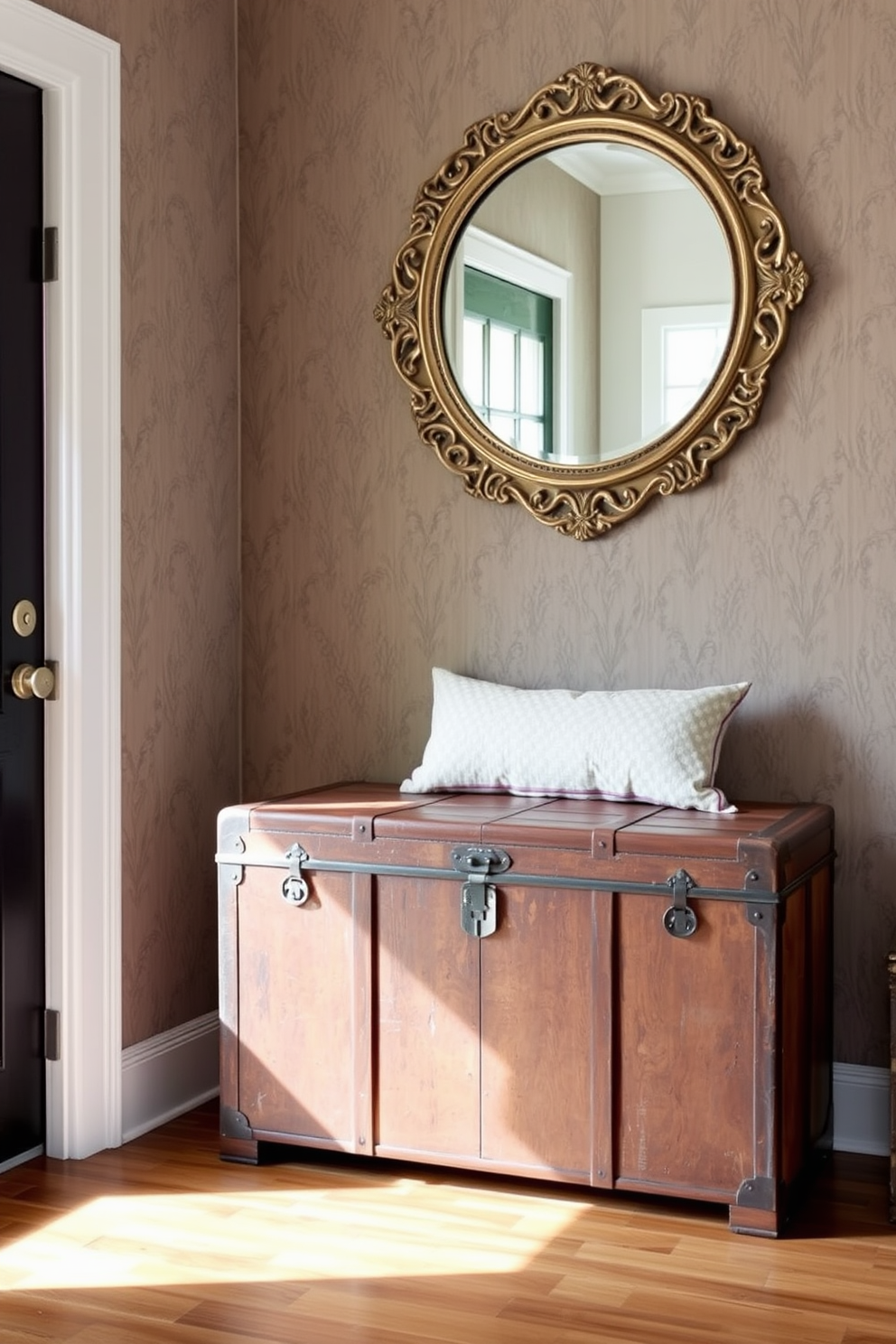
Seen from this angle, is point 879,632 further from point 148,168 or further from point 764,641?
point 148,168

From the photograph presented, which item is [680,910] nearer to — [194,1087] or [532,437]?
[532,437]

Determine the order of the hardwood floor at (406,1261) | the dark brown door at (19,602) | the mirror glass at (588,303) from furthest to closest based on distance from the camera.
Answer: the mirror glass at (588,303) → the dark brown door at (19,602) → the hardwood floor at (406,1261)

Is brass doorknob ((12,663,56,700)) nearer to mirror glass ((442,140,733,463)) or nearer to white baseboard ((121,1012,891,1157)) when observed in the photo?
white baseboard ((121,1012,891,1157))

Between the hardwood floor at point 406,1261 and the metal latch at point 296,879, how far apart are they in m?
0.53

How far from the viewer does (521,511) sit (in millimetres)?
3309

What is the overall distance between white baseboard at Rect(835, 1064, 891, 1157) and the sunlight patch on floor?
0.64m

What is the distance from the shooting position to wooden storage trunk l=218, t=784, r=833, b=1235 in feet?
8.53

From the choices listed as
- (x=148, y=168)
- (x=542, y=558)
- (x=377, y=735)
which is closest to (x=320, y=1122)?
(x=377, y=735)

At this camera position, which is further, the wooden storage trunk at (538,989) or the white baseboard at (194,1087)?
the white baseboard at (194,1087)

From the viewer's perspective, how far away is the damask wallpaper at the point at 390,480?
9.91 ft

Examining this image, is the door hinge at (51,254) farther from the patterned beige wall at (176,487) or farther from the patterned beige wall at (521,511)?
the patterned beige wall at (521,511)

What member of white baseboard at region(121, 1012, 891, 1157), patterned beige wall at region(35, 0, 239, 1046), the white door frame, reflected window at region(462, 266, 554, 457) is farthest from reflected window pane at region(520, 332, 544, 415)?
white baseboard at region(121, 1012, 891, 1157)

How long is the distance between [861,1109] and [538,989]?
789mm

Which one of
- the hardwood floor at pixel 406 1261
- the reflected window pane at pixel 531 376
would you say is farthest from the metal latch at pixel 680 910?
the reflected window pane at pixel 531 376
